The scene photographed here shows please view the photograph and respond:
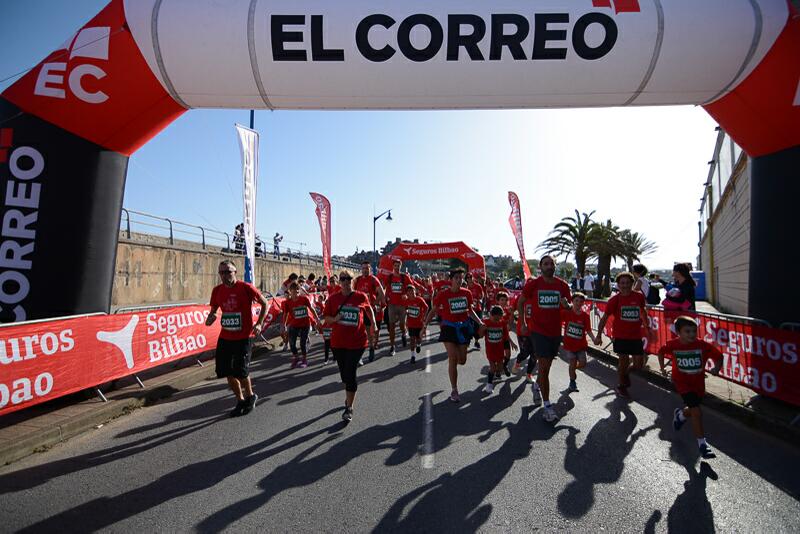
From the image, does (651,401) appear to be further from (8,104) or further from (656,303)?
(8,104)

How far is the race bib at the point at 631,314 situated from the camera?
6.64 meters

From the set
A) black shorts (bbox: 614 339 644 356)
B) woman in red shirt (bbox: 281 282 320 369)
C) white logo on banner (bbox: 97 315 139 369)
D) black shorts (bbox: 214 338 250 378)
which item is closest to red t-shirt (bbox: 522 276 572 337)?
black shorts (bbox: 614 339 644 356)

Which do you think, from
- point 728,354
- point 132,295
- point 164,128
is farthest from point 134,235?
point 728,354

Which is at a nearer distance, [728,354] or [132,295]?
[728,354]

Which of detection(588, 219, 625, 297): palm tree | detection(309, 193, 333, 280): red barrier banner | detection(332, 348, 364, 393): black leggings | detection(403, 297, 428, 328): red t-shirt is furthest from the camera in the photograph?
detection(588, 219, 625, 297): palm tree

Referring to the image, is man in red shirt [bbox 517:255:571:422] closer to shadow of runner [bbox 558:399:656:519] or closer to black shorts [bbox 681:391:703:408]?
shadow of runner [bbox 558:399:656:519]

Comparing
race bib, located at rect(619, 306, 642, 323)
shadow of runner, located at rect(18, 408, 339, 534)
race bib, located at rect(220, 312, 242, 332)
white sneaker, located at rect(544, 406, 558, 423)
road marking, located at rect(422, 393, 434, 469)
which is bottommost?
shadow of runner, located at rect(18, 408, 339, 534)

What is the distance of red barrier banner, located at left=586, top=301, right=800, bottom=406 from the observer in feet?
17.2

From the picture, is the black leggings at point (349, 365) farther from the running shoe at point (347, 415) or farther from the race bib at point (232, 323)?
the race bib at point (232, 323)

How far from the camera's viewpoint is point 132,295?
12.0 m

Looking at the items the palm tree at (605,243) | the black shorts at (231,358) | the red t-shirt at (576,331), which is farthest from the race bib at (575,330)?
the palm tree at (605,243)

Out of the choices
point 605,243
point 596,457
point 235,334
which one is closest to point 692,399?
point 596,457

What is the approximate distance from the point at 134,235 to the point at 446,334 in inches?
451

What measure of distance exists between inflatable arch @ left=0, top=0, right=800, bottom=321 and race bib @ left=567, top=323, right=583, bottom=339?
89.5 inches
